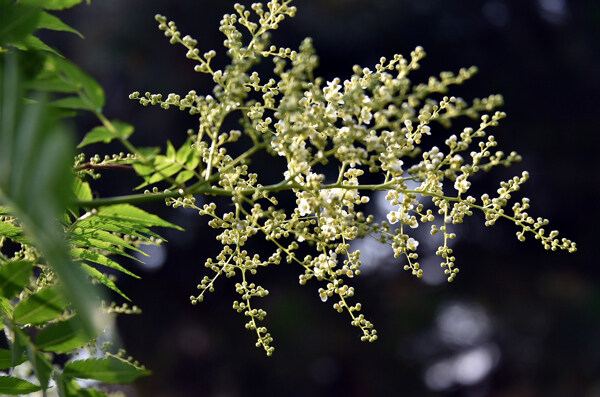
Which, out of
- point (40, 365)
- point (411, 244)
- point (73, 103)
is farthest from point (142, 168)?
point (411, 244)

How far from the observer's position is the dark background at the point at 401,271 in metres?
8.67

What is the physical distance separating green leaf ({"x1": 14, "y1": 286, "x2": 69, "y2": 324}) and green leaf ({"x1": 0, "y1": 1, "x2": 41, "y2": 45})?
286 millimetres

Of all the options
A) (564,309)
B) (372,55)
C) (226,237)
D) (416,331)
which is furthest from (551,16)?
(226,237)

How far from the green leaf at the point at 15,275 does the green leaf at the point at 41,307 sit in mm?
22

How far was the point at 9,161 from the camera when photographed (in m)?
0.60

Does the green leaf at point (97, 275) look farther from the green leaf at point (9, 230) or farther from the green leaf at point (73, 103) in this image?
the green leaf at point (73, 103)

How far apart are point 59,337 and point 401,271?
27.2 feet

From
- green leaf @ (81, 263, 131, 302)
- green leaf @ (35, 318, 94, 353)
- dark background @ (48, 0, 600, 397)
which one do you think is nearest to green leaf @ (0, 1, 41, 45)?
green leaf @ (35, 318, 94, 353)

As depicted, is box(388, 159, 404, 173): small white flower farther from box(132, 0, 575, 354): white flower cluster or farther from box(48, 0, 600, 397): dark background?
box(48, 0, 600, 397): dark background

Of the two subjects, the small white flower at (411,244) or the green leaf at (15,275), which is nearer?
the green leaf at (15,275)

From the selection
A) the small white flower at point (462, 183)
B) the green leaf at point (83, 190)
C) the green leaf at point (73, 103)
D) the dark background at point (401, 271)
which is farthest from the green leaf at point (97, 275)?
the dark background at point (401, 271)

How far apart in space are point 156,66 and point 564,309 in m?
5.55

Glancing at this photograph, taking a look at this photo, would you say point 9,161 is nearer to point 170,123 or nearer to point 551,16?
point 170,123

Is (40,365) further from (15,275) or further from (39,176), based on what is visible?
(39,176)
